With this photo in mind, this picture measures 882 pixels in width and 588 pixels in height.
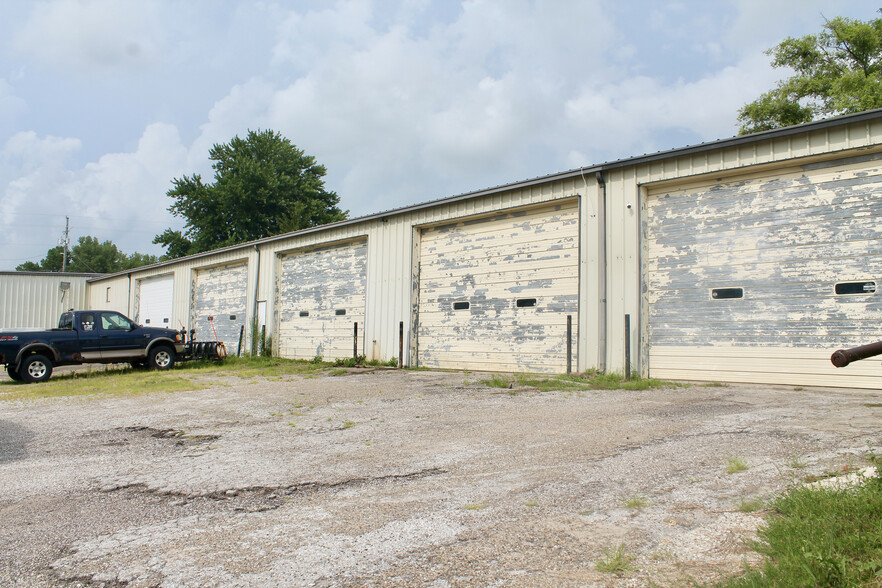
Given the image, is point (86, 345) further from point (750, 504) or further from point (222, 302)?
point (750, 504)

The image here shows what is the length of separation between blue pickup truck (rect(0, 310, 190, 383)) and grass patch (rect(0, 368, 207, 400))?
41cm

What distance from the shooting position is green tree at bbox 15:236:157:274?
74.7 metres

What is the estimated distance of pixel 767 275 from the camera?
30.2 feet

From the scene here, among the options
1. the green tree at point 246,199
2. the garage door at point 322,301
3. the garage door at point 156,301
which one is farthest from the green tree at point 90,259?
the garage door at point 322,301

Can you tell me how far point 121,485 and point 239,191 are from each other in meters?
37.0

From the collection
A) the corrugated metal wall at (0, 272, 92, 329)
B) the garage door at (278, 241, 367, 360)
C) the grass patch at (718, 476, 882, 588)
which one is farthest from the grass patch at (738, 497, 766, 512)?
the corrugated metal wall at (0, 272, 92, 329)

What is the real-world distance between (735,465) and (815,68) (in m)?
30.2

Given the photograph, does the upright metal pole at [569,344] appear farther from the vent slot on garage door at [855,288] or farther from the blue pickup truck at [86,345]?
the blue pickup truck at [86,345]

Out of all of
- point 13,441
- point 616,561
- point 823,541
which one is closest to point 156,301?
point 13,441

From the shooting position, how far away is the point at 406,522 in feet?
11.6

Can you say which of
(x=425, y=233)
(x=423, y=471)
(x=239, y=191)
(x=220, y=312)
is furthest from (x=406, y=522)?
(x=239, y=191)

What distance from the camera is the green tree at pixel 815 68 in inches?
1013

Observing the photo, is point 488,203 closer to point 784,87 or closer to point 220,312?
point 220,312

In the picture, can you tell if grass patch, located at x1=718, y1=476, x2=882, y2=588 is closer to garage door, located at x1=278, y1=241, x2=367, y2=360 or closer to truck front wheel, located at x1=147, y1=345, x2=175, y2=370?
garage door, located at x1=278, y1=241, x2=367, y2=360
